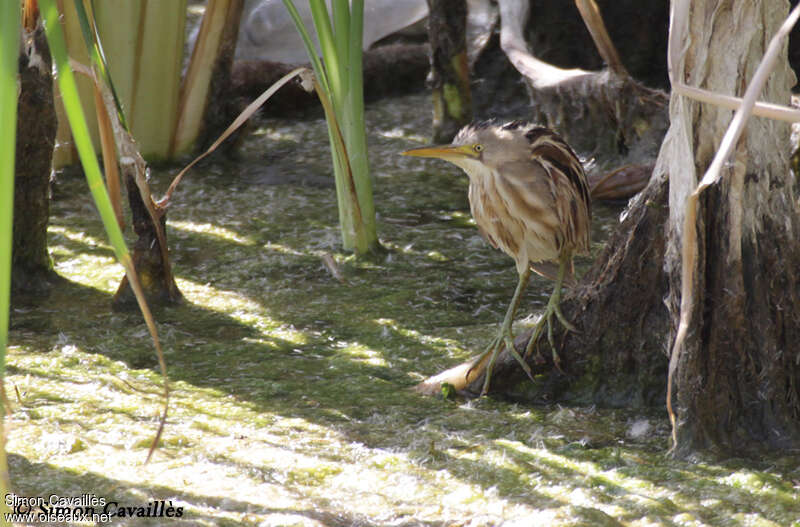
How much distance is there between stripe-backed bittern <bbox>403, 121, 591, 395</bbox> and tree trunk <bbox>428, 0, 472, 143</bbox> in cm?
172

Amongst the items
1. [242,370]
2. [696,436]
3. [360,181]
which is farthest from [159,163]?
[696,436]

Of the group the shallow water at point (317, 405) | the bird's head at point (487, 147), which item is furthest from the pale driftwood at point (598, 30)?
the shallow water at point (317, 405)

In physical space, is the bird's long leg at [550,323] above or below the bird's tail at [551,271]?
below

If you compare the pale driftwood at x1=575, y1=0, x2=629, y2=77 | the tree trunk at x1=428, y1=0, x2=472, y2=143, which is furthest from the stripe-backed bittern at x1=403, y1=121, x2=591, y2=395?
the tree trunk at x1=428, y1=0, x2=472, y2=143

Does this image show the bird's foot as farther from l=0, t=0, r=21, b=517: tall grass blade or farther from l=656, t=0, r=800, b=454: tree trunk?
l=0, t=0, r=21, b=517: tall grass blade

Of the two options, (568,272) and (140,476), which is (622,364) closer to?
(568,272)

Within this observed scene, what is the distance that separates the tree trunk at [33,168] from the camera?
8.82 feet

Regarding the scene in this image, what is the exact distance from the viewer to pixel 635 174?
3541 mm

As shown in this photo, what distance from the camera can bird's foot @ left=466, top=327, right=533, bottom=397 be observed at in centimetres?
222

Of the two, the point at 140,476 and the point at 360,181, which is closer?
the point at 140,476

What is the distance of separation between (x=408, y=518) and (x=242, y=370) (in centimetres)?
82

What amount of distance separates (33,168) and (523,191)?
1.41 metres

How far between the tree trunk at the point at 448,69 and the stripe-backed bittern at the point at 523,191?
1.72 meters

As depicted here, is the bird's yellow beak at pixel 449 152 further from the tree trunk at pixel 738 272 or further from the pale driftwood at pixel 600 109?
the pale driftwood at pixel 600 109
